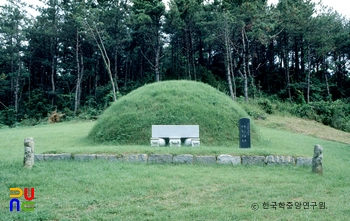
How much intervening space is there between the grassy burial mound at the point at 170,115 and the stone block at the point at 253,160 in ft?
8.60

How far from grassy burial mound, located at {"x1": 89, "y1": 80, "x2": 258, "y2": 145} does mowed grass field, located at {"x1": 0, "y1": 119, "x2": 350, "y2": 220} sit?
96.2 inches

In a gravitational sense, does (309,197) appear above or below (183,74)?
below

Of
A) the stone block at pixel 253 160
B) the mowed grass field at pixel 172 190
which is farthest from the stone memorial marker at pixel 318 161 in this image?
the stone block at pixel 253 160

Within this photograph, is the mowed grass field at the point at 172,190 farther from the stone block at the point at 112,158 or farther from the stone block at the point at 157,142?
the stone block at the point at 157,142

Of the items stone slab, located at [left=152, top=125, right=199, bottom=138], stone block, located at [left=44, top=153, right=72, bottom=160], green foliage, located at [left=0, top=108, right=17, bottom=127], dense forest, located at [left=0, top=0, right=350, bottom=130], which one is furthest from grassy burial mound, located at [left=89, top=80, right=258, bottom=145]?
green foliage, located at [left=0, top=108, right=17, bottom=127]

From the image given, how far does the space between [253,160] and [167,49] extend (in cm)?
2949

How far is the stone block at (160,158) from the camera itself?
779 centimetres

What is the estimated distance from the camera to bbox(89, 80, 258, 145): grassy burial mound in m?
10.6

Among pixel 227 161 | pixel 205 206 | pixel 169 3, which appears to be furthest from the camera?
pixel 169 3

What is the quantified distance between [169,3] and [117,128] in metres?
19.1

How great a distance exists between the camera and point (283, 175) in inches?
269

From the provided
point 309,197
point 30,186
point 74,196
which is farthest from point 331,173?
point 30,186

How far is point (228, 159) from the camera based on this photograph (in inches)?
306

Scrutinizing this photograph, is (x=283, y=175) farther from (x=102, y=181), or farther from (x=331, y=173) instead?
(x=102, y=181)
